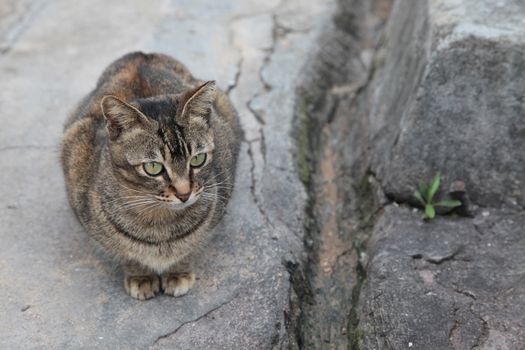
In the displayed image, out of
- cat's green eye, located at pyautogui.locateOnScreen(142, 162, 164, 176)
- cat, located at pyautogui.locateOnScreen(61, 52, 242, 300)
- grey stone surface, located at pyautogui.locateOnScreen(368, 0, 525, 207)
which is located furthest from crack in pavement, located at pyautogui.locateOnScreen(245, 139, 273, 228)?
cat's green eye, located at pyautogui.locateOnScreen(142, 162, 164, 176)

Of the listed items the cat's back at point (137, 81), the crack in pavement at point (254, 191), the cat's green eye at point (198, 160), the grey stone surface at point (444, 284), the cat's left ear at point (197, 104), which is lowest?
the grey stone surface at point (444, 284)

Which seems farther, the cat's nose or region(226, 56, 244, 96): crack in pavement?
region(226, 56, 244, 96): crack in pavement

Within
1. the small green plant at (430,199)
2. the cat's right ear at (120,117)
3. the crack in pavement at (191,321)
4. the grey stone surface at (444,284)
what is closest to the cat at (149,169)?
the cat's right ear at (120,117)

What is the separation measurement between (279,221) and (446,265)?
862 millimetres

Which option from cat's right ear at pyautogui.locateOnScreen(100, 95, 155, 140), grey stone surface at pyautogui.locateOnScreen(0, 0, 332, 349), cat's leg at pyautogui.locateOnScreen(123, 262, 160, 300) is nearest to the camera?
cat's right ear at pyautogui.locateOnScreen(100, 95, 155, 140)

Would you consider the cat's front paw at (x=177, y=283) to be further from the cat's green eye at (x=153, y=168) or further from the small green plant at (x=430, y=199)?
the small green plant at (x=430, y=199)

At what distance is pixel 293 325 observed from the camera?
9.93 ft

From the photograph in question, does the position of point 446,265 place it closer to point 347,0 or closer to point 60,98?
point 60,98

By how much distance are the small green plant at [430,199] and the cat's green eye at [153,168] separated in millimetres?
1437

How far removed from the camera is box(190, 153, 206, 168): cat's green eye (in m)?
2.72

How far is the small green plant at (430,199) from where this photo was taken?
3383 millimetres

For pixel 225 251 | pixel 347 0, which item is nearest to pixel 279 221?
pixel 225 251

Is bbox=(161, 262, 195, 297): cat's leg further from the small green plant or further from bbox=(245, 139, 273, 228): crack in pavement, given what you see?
the small green plant

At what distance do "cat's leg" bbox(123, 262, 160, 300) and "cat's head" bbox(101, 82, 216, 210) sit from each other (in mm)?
383
